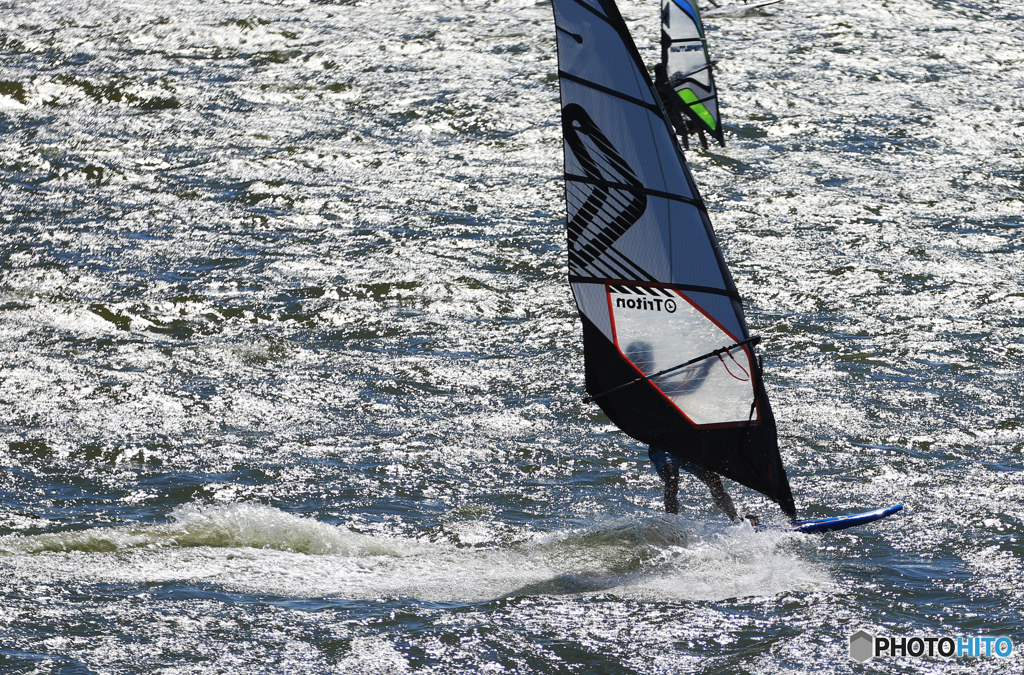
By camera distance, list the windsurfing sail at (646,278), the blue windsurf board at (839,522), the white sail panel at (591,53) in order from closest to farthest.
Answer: the white sail panel at (591,53), the windsurfing sail at (646,278), the blue windsurf board at (839,522)

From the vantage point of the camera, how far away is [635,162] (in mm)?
8242

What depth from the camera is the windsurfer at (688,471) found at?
8938 millimetres

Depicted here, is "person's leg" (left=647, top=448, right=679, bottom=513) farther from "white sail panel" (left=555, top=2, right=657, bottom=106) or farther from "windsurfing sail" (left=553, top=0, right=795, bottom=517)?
"white sail panel" (left=555, top=2, right=657, bottom=106)

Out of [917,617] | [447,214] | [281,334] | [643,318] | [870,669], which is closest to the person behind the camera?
[870,669]

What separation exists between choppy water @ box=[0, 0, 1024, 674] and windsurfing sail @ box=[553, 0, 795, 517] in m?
1.10

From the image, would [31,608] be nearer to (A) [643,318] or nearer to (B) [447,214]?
(A) [643,318]

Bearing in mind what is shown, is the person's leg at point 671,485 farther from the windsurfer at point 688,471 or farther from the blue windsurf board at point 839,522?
the blue windsurf board at point 839,522

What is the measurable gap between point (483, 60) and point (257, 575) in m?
16.4

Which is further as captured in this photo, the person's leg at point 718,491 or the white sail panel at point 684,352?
the person's leg at point 718,491

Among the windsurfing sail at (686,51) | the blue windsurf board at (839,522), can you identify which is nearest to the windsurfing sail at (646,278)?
the blue windsurf board at (839,522)

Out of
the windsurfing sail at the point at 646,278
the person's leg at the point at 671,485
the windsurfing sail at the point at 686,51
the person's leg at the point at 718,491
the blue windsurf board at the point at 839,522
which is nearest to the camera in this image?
the windsurfing sail at the point at 646,278

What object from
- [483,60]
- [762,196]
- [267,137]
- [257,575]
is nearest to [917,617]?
[257,575]

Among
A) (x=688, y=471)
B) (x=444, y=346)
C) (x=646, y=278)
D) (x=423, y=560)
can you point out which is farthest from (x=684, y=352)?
(x=444, y=346)

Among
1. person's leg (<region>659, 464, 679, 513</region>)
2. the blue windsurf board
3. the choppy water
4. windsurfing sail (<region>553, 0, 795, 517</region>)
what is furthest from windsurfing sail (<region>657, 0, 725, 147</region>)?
the blue windsurf board
